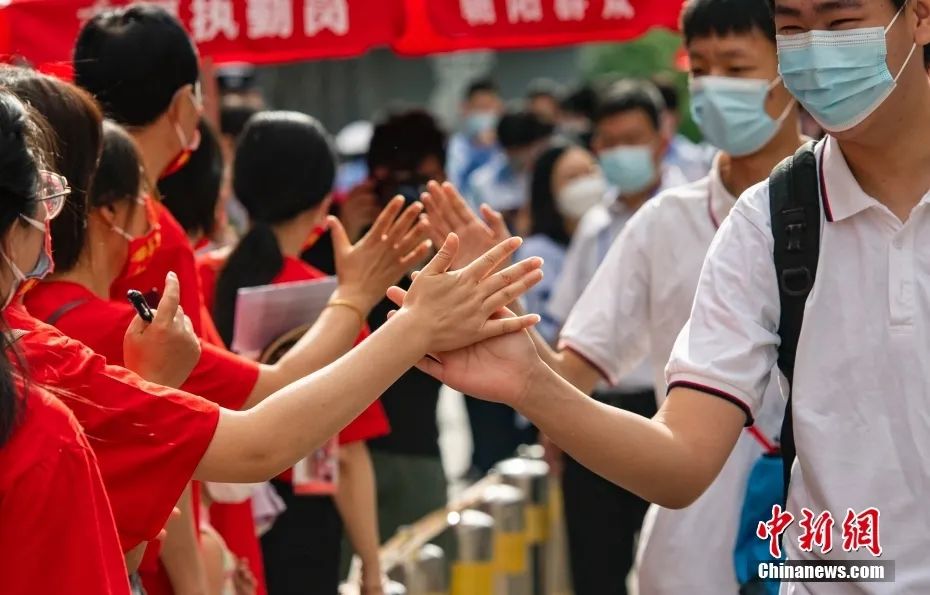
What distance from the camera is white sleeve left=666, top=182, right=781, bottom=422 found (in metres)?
2.82

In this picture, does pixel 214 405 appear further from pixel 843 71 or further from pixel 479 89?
pixel 479 89

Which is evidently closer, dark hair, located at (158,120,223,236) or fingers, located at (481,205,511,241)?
fingers, located at (481,205,511,241)

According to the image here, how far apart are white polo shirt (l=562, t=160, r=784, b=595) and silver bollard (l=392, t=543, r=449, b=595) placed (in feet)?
4.32

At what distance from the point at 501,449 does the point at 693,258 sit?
218 inches

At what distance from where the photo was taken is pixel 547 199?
868cm

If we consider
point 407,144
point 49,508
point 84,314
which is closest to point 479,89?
point 407,144

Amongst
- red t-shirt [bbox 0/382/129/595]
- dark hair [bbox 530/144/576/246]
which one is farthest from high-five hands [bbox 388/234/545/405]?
dark hair [bbox 530/144/576/246]

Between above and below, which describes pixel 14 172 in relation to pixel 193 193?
above

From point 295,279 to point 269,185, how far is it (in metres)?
0.33

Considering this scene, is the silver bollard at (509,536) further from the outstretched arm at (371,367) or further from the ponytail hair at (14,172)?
the ponytail hair at (14,172)

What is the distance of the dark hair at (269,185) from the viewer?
4.69 meters

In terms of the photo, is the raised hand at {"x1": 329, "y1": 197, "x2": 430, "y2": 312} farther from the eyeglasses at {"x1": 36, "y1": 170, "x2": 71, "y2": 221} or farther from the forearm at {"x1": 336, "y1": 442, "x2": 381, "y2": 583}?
the eyeglasses at {"x1": 36, "y1": 170, "x2": 71, "y2": 221}

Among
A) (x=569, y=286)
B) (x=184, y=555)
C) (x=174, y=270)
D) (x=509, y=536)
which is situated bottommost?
(x=509, y=536)

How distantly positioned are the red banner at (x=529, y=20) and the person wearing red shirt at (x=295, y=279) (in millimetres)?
1301
